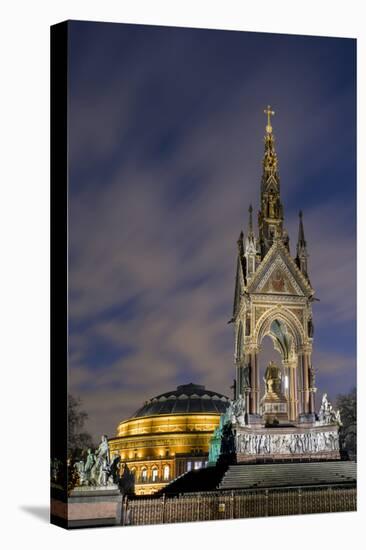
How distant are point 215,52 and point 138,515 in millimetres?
8022

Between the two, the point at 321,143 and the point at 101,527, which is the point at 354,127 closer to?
the point at 321,143

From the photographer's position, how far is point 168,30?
69.3 ft

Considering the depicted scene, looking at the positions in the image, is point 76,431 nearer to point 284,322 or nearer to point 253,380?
point 253,380

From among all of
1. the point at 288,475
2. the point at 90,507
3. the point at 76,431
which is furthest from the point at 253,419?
the point at 90,507

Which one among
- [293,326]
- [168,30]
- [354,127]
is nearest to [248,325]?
[293,326]

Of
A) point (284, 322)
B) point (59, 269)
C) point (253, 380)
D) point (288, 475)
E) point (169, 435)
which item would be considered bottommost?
point (288, 475)

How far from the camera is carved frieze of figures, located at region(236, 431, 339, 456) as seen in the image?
22.6m

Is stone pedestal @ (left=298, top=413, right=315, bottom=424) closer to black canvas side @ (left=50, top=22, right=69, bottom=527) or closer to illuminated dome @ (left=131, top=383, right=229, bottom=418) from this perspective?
illuminated dome @ (left=131, top=383, right=229, bottom=418)

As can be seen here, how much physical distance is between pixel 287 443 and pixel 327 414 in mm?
1027

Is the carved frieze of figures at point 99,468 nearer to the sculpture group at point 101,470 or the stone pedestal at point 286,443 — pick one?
the sculpture group at point 101,470

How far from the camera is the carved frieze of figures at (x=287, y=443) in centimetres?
2261

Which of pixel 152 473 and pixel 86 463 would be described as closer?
pixel 86 463

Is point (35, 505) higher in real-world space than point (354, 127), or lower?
lower

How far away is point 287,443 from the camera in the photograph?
23078 millimetres
